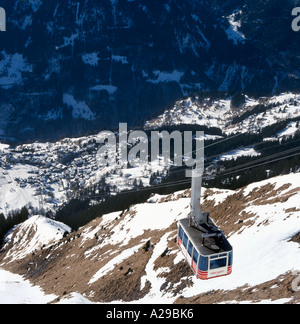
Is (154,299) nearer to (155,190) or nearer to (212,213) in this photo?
(212,213)

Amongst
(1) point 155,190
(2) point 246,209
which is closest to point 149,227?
(2) point 246,209

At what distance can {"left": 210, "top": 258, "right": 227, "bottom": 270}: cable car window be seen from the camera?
27.0m

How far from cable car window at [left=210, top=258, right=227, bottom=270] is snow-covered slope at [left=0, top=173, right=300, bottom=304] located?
3.68 m

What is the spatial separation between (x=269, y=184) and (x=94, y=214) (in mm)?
106548

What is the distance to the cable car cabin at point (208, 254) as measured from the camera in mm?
26766

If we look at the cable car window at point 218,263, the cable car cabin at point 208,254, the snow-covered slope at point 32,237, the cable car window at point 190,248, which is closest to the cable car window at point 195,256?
the cable car cabin at point 208,254

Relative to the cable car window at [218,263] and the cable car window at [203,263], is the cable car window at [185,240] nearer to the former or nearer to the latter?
the cable car window at [203,263]

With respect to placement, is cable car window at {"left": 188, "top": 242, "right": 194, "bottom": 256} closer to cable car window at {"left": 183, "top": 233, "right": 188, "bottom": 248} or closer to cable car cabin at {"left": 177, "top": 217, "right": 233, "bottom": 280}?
cable car cabin at {"left": 177, "top": 217, "right": 233, "bottom": 280}

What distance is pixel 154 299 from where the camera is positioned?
37.8m

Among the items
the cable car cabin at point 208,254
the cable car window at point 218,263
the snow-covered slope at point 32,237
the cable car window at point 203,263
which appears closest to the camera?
the cable car window at point 203,263

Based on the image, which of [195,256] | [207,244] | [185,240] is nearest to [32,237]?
[185,240]

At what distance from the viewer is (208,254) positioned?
26.5 m

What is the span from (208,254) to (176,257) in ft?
64.0

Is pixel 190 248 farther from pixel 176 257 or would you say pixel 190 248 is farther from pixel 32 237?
pixel 32 237
